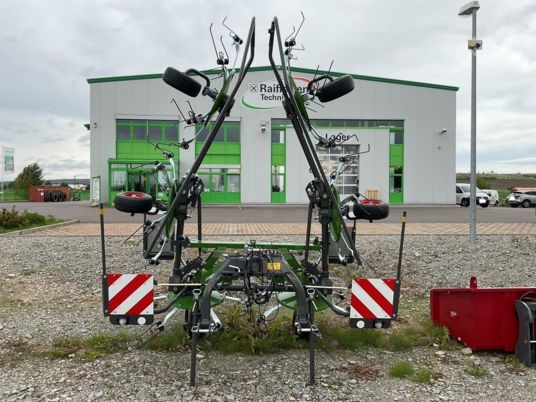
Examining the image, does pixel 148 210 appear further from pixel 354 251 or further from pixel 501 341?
pixel 501 341

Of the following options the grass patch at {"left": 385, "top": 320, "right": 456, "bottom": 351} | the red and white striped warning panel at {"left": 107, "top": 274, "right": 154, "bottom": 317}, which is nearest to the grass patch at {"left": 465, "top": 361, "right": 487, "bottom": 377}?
the grass patch at {"left": 385, "top": 320, "right": 456, "bottom": 351}

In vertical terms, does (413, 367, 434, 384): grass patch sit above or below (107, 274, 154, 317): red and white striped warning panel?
below

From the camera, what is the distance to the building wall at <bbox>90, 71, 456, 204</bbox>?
90.8 feet

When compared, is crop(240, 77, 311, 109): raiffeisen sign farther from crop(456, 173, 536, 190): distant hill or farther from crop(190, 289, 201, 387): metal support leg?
crop(456, 173, 536, 190): distant hill

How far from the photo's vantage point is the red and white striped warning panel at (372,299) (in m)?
3.60

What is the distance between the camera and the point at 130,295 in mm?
3607

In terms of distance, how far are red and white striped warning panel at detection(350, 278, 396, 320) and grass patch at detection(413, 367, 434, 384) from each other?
53 cm

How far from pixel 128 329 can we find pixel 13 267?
3.78m

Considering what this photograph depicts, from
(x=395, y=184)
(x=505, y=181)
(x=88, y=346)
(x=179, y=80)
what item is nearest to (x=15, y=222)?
(x=88, y=346)

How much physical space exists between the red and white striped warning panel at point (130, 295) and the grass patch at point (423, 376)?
2145 millimetres

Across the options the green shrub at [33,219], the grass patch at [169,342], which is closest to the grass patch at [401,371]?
the grass patch at [169,342]

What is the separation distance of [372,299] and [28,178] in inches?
2318

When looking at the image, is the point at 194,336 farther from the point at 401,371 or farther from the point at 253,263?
the point at 401,371

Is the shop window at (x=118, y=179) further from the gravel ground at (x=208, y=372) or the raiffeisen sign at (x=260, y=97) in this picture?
the gravel ground at (x=208, y=372)
